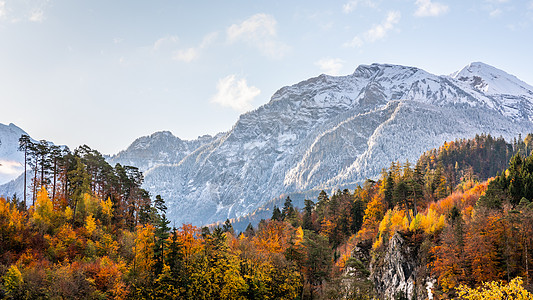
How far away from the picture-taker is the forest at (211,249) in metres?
51.8

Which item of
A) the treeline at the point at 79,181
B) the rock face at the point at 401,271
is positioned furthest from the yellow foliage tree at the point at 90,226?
the rock face at the point at 401,271

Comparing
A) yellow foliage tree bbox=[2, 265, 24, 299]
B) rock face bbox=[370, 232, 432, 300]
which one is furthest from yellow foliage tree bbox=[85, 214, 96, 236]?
rock face bbox=[370, 232, 432, 300]

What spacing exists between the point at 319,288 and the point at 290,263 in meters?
6.99

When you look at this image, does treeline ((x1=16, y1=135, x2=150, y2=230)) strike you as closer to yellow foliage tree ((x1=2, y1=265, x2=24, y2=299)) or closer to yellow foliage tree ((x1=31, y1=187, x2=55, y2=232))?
yellow foliage tree ((x1=31, y1=187, x2=55, y2=232))

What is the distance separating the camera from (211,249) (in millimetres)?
58656

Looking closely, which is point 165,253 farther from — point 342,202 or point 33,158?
point 342,202

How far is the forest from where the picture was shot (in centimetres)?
5181

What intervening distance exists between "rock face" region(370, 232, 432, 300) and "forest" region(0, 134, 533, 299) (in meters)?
0.95

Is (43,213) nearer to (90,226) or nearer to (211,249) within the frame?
(90,226)

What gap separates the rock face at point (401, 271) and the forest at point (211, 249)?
95 cm

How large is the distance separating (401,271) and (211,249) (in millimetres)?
37544

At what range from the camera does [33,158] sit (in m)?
79.6

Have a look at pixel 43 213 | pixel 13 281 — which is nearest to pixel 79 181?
pixel 43 213

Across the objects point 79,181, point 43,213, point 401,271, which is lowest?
point 401,271
